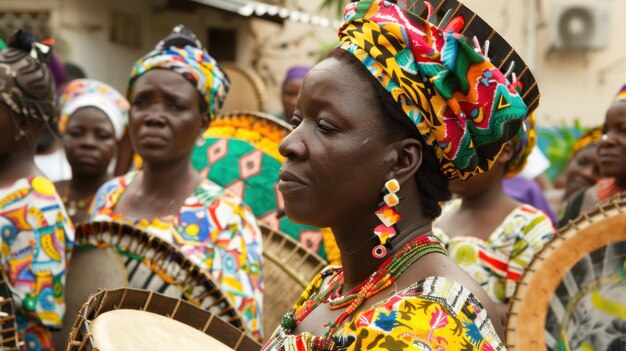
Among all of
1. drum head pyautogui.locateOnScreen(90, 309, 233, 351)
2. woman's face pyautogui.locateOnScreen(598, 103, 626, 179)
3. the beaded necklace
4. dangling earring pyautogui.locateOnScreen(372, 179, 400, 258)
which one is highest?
woman's face pyautogui.locateOnScreen(598, 103, 626, 179)

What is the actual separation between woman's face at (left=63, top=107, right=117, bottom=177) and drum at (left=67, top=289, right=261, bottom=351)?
3502mm

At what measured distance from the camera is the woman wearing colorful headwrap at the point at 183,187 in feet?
14.3

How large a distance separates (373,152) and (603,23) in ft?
54.7

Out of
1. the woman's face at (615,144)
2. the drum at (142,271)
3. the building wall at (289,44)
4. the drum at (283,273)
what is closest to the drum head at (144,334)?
the drum at (142,271)

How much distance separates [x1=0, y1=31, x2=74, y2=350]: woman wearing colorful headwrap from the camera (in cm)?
387

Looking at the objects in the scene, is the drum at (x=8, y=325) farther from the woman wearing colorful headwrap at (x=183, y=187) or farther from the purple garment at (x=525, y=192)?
the purple garment at (x=525, y=192)

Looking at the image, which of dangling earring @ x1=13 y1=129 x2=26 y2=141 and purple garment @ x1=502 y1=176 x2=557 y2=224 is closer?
dangling earring @ x1=13 y1=129 x2=26 y2=141

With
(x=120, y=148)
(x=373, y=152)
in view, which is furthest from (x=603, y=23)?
(x=373, y=152)

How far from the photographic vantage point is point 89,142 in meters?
6.24

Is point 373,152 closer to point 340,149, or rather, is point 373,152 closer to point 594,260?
point 340,149

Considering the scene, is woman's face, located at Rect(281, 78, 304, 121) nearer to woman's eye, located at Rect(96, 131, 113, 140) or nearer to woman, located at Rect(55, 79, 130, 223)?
woman, located at Rect(55, 79, 130, 223)

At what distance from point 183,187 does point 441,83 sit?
8.17 ft

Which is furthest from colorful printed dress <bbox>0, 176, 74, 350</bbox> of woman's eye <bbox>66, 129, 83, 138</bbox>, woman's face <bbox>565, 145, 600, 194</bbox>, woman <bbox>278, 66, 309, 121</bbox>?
woman's face <bbox>565, 145, 600, 194</bbox>

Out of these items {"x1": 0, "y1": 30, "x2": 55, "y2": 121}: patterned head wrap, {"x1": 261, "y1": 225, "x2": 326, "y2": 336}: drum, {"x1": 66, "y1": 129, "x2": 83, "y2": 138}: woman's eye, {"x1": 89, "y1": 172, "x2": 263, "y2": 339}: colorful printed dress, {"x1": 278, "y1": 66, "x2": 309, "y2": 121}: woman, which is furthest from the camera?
{"x1": 278, "y1": 66, "x2": 309, "y2": 121}: woman
